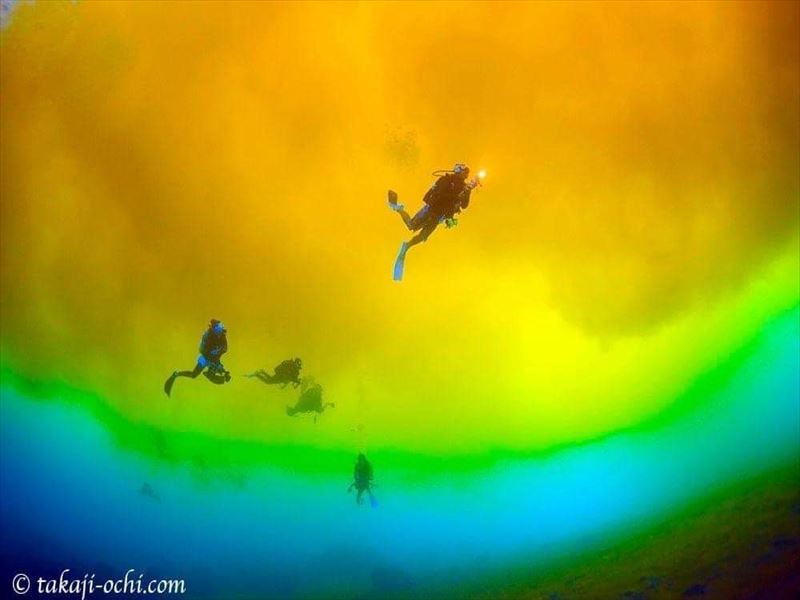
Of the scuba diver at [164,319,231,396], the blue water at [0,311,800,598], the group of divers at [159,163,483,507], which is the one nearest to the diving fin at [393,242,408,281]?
the group of divers at [159,163,483,507]

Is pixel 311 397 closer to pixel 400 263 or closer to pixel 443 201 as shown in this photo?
pixel 400 263

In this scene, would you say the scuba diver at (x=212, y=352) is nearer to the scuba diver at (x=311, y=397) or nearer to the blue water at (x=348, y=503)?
the scuba diver at (x=311, y=397)

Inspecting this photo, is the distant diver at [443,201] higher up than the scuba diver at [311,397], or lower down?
lower down

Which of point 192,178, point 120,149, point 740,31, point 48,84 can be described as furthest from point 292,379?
point 740,31

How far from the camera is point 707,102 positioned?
10.9m

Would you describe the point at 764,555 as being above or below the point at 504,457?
below

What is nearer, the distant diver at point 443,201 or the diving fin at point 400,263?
the distant diver at point 443,201

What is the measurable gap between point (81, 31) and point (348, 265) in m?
8.58

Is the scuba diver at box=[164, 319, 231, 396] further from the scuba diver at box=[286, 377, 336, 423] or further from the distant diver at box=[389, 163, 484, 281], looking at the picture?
the scuba diver at box=[286, 377, 336, 423]

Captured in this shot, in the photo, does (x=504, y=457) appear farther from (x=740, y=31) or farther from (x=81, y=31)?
(x=81, y=31)

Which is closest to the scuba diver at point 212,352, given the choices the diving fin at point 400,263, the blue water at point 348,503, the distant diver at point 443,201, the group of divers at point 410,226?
the group of divers at point 410,226

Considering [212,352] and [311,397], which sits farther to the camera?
[311,397]

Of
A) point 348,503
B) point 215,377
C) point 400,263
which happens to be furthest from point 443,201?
point 348,503

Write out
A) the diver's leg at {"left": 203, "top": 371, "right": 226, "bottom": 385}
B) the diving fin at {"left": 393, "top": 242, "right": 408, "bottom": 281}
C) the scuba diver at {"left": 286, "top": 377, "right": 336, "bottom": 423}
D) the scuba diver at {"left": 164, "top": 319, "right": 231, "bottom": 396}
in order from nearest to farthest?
the diving fin at {"left": 393, "top": 242, "right": 408, "bottom": 281}, the scuba diver at {"left": 164, "top": 319, "right": 231, "bottom": 396}, the diver's leg at {"left": 203, "top": 371, "right": 226, "bottom": 385}, the scuba diver at {"left": 286, "top": 377, "right": 336, "bottom": 423}
